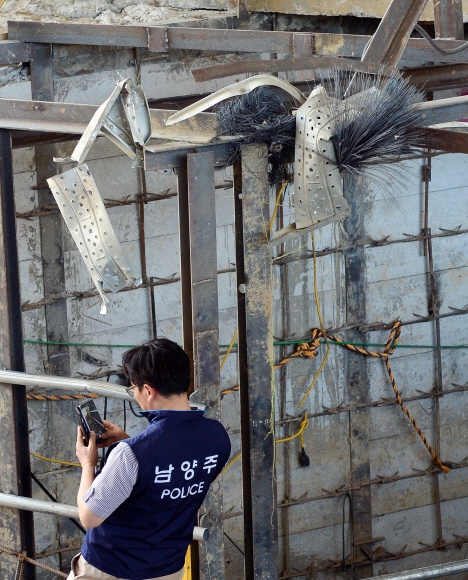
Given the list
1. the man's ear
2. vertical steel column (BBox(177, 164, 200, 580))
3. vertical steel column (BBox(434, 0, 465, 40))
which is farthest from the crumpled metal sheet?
vertical steel column (BBox(434, 0, 465, 40))

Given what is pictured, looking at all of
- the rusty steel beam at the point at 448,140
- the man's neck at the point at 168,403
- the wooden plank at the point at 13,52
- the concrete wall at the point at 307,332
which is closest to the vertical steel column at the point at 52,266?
the concrete wall at the point at 307,332

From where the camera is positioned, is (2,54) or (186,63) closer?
(2,54)

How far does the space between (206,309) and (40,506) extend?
1275mm

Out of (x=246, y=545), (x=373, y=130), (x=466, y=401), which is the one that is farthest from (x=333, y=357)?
(x=373, y=130)

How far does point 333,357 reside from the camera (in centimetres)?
733

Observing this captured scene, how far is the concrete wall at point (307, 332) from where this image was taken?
641 cm

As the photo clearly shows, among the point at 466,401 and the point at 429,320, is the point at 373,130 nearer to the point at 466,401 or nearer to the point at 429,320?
the point at 429,320

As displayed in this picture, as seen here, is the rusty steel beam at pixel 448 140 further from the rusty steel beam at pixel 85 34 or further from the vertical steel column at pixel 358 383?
the vertical steel column at pixel 358 383

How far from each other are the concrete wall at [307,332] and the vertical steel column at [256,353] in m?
3.06

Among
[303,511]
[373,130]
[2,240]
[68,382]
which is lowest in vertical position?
[303,511]

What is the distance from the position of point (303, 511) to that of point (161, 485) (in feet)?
16.2

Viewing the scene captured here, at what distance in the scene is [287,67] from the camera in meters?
4.03

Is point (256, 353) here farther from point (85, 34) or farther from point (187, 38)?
point (85, 34)

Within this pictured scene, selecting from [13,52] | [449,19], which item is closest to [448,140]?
[449,19]
